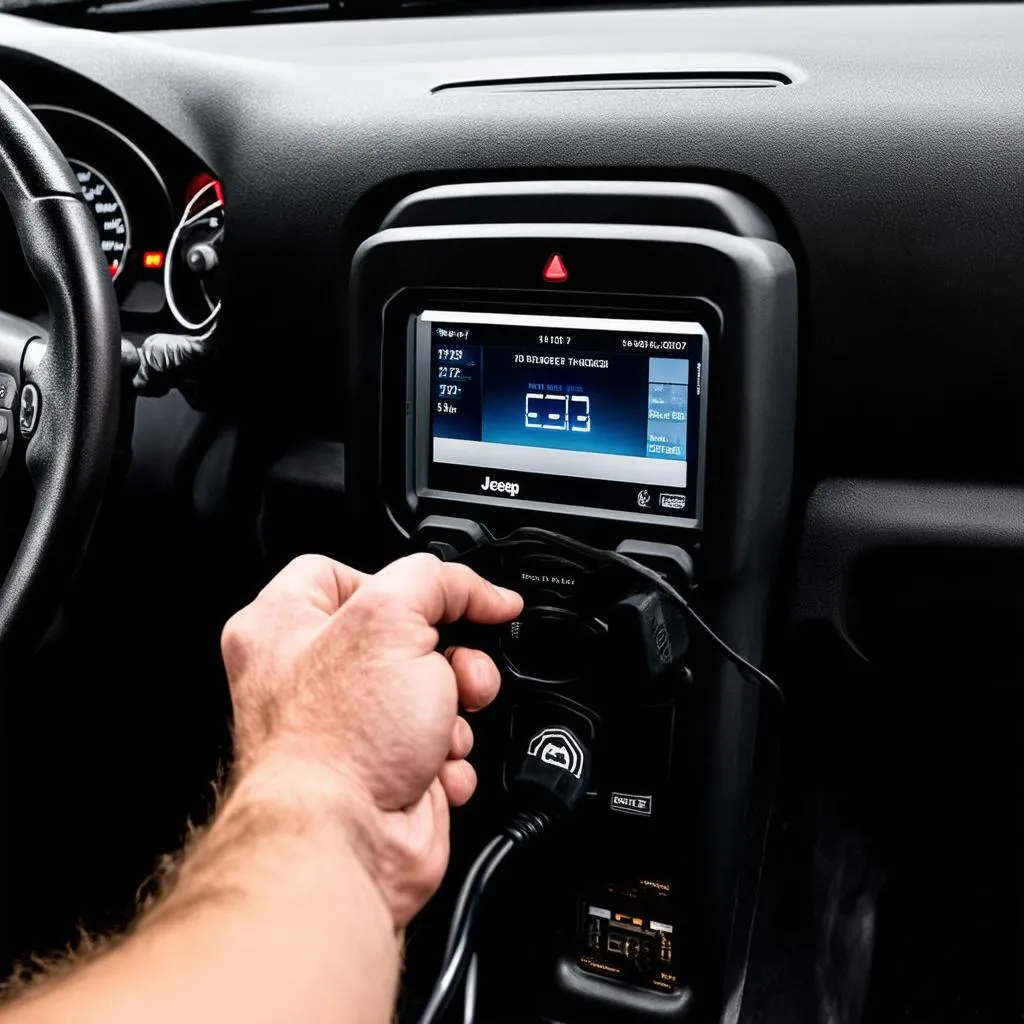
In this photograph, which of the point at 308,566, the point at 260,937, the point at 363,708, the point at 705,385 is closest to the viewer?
the point at 260,937

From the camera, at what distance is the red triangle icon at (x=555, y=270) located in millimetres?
1054

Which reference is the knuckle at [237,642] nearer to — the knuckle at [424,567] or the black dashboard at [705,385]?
the knuckle at [424,567]

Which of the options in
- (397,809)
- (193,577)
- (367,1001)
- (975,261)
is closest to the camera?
(367,1001)

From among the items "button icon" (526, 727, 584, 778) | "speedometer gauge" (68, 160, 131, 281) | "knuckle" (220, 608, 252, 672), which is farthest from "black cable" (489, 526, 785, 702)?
"speedometer gauge" (68, 160, 131, 281)

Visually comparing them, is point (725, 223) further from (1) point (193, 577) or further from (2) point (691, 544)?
(1) point (193, 577)

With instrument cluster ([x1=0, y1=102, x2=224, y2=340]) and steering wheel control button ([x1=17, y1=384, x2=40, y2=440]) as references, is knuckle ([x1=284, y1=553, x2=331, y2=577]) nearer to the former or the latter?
steering wheel control button ([x1=17, y1=384, x2=40, y2=440])

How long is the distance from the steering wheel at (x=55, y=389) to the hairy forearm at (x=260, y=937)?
36 centimetres

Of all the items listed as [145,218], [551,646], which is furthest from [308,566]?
[145,218]

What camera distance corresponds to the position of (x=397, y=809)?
32.9 inches

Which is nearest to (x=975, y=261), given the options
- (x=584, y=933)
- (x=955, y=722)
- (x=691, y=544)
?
(x=691, y=544)

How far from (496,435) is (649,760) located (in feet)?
1.04

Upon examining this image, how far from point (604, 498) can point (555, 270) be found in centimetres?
20

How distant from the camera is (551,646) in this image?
109cm

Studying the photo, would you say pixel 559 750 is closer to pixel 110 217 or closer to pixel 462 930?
pixel 462 930
